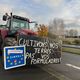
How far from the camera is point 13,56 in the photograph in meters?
5.93

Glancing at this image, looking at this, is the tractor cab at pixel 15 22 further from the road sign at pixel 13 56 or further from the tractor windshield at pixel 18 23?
the road sign at pixel 13 56

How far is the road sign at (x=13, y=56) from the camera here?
578 centimetres

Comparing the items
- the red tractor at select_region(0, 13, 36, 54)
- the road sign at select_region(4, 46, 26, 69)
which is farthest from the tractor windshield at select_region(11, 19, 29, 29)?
the road sign at select_region(4, 46, 26, 69)

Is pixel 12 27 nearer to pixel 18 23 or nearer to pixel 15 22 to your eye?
pixel 15 22

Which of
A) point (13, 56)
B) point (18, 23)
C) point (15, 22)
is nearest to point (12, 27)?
point (15, 22)

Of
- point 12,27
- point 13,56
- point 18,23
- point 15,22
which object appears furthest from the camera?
point 18,23

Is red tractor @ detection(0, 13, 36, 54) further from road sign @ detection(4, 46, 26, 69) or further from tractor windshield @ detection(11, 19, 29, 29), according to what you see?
road sign @ detection(4, 46, 26, 69)

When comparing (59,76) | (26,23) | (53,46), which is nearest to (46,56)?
(53,46)

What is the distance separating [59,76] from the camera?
7.31 m

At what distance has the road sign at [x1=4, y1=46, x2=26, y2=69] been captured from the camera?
5.78 meters

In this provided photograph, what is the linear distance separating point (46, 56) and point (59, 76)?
1.08 metres

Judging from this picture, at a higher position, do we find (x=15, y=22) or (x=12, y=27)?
(x=15, y=22)

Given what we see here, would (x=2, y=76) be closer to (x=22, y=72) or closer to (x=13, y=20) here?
(x=22, y=72)

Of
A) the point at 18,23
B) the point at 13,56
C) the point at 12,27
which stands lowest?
the point at 13,56
